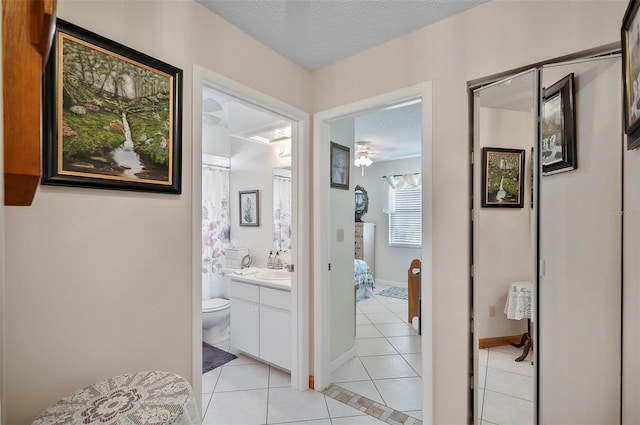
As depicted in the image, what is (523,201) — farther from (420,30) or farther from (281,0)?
(281,0)

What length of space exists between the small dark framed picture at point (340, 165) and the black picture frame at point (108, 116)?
4.69ft

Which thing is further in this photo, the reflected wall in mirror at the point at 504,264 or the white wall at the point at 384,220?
the white wall at the point at 384,220

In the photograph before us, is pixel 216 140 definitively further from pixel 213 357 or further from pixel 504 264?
pixel 504 264

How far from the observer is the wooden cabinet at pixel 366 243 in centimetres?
634

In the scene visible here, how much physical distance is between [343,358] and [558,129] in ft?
7.88

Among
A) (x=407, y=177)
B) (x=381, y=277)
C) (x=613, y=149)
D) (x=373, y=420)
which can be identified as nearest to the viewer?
(x=613, y=149)

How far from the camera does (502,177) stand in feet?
5.62

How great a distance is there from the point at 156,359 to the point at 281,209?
2270 millimetres

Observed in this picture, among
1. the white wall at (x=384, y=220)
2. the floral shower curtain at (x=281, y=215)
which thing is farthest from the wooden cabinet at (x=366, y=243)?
the floral shower curtain at (x=281, y=215)

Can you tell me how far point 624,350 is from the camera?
53.8 inches

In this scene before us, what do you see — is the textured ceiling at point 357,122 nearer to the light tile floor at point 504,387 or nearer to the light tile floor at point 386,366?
the light tile floor at point 504,387

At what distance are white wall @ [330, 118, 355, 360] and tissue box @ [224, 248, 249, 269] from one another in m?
1.44

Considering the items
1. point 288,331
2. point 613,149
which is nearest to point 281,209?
point 288,331

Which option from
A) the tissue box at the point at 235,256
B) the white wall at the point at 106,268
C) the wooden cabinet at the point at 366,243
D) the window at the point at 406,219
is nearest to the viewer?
the white wall at the point at 106,268
